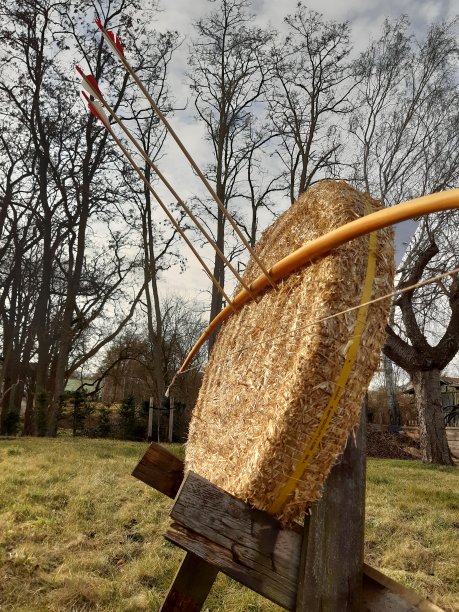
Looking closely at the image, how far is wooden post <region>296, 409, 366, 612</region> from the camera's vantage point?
157 centimetres

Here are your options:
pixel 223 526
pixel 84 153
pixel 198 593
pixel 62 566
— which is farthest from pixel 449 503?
pixel 84 153

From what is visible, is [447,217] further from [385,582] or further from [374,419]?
[374,419]

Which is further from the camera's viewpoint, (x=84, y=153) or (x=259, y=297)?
(x=84, y=153)

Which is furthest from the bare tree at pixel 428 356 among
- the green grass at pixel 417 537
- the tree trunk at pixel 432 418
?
the green grass at pixel 417 537

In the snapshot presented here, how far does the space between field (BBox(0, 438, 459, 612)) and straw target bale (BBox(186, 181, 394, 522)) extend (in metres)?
1.85

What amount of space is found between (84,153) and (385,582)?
18277mm

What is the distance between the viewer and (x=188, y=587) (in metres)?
2.21

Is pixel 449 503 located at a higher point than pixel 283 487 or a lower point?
lower

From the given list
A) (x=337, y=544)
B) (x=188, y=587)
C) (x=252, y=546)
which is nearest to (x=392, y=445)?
(x=188, y=587)

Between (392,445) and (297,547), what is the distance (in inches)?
741

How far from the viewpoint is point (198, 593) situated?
2.22 metres

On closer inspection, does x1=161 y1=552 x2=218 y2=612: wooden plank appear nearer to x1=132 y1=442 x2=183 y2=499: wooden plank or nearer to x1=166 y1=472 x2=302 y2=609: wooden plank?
x1=132 y1=442 x2=183 y2=499: wooden plank

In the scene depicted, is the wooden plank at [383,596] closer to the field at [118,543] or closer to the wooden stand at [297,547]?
the wooden stand at [297,547]

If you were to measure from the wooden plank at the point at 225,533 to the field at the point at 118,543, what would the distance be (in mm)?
2020
